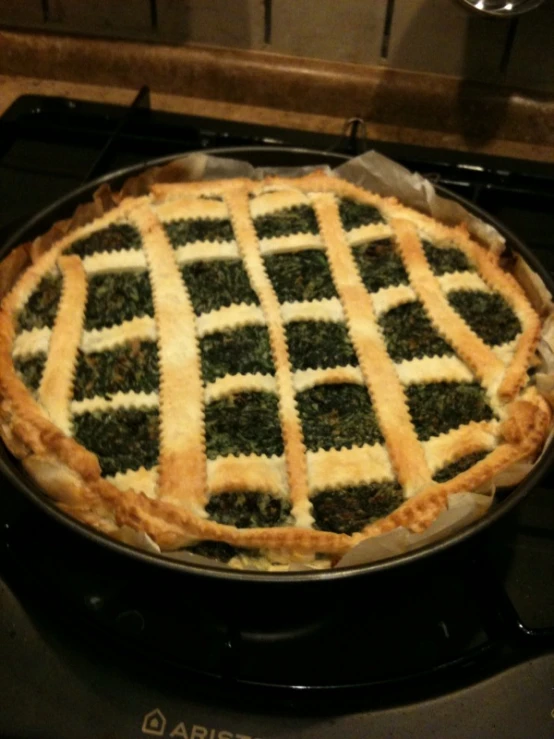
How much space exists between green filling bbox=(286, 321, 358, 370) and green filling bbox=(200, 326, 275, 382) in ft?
0.13

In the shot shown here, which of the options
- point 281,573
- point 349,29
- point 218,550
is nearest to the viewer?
point 281,573

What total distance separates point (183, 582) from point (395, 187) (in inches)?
33.9

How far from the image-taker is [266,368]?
1.09m

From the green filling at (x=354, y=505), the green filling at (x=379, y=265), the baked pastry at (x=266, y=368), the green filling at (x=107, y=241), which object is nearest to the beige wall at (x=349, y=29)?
the baked pastry at (x=266, y=368)

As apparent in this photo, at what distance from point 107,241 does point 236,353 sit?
0.33m

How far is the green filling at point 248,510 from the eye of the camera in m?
0.93

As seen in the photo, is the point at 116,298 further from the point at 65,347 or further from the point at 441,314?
the point at 441,314

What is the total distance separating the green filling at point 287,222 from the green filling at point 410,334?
0.77 ft

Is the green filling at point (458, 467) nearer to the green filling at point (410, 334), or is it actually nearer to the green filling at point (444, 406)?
the green filling at point (444, 406)

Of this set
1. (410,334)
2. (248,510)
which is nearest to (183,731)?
(248,510)

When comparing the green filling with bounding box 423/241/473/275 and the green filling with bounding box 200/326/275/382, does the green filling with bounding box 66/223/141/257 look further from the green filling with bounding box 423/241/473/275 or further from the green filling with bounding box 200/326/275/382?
the green filling with bounding box 423/241/473/275

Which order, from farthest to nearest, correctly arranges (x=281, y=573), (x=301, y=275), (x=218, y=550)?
(x=301, y=275) → (x=218, y=550) → (x=281, y=573)

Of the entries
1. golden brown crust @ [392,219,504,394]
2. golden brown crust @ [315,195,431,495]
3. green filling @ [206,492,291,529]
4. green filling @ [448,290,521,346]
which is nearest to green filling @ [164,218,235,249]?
golden brown crust @ [315,195,431,495]

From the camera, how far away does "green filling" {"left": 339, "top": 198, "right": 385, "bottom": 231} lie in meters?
1.32
